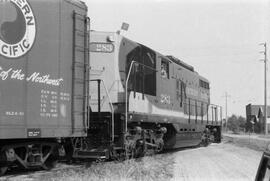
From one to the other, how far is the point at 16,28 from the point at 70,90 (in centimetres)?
183

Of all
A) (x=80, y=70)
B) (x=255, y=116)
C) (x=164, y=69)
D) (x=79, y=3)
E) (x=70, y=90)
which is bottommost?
(x=255, y=116)

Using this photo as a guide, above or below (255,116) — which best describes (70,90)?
above

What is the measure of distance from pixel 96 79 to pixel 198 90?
8460 mm

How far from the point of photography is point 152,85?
12.5 m

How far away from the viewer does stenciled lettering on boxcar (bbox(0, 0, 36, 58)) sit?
734 cm

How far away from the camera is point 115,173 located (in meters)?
8.23

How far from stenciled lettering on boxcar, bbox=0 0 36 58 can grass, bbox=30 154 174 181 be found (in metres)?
2.41

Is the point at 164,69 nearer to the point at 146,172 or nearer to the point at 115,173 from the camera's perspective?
the point at 146,172

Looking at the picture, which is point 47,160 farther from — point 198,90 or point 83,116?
point 198,90

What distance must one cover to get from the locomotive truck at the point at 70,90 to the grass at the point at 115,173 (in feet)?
2.02

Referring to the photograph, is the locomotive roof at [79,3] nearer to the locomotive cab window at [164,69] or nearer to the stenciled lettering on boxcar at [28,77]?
the stenciled lettering on boxcar at [28,77]

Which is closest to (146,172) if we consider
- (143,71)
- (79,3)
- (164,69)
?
(79,3)

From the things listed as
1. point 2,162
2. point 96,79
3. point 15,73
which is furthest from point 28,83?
point 96,79

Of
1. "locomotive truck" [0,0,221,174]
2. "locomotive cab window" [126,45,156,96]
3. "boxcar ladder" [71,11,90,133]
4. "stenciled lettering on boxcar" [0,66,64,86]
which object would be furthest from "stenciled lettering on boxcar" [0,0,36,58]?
"locomotive cab window" [126,45,156,96]
